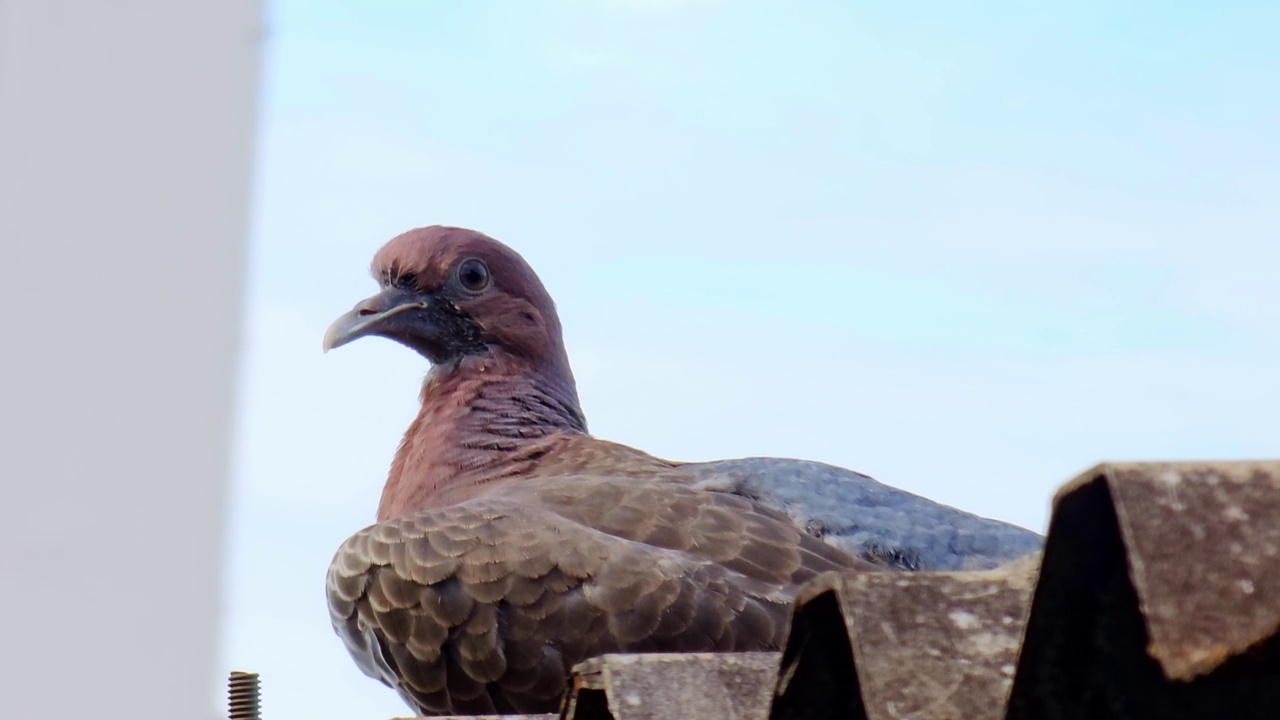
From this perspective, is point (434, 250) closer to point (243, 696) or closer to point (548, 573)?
point (548, 573)

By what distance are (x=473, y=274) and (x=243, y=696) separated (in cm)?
240

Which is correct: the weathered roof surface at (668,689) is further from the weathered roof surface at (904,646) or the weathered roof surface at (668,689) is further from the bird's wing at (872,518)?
the bird's wing at (872,518)

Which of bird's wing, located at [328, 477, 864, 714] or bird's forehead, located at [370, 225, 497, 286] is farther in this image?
bird's forehead, located at [370, 225, 497, 286]

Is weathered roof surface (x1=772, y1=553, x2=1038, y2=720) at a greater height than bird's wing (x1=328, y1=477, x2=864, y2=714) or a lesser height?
lesser

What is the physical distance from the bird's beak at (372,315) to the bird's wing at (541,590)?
123 cm

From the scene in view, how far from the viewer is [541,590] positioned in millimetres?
3445

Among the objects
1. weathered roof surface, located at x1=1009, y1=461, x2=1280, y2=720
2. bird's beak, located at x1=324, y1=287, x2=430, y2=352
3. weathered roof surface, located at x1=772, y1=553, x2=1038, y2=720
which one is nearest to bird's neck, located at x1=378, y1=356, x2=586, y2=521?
bird's beak, located at x1=324, y1=287, x2=430, y2=352

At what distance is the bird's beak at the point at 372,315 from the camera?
495cm

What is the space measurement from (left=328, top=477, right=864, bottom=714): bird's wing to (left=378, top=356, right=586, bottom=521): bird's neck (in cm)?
75

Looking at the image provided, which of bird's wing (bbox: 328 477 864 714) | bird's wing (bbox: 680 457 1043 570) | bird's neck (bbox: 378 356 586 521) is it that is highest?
bird's neck (bbox: 378 356 586 521)

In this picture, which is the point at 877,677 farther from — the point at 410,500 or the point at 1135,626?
the point at 410,500

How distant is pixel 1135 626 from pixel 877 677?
0.23 meters

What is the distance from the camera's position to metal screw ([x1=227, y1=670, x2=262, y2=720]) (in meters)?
2.86

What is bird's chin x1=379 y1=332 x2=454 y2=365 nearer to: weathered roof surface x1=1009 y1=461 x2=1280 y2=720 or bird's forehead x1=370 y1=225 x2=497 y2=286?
bird's forehead x1=370 y1=225 x2=497 y2=286
